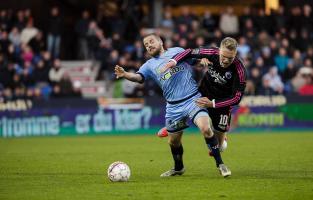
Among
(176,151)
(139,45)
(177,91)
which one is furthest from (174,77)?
(139,45)

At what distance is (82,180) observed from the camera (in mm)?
11727

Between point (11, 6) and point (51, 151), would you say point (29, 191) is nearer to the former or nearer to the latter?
point (51, 151)

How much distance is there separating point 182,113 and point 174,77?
583 millimetres

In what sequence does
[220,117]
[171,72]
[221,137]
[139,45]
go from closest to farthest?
[171,72] < [220,117] < [221,137] < [139,45]

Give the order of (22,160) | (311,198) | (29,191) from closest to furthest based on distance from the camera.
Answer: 1. (311,198)
2. (29,191)
3. (22,160)

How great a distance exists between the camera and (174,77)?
39.1ft

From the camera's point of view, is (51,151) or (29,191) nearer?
(29,191)

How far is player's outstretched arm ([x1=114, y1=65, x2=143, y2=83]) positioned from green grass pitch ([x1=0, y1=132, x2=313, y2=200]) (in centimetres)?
157

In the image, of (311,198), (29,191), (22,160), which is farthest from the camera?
(22,160)

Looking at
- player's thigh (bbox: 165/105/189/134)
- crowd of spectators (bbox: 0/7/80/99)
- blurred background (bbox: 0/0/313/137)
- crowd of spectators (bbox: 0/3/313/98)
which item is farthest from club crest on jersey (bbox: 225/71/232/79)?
crowd of spectators (bbox: 0/7/80/99)

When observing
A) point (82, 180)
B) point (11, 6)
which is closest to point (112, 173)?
point (82, 180)

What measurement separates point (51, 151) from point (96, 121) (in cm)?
692

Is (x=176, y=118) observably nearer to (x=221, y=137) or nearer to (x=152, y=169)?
(x=221, y=137)

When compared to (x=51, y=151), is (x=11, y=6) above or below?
above
